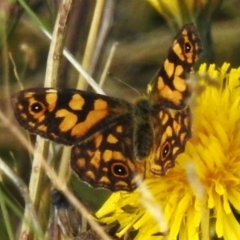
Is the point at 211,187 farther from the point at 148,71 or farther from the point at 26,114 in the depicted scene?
the point at 148,71

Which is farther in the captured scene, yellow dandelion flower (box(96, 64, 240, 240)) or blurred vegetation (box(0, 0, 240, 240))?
blurred vegetation (box(0, 0, 240, 240))

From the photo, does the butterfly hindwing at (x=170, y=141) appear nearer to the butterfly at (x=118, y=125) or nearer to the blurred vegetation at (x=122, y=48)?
the butterfly at (x=118, y=125)

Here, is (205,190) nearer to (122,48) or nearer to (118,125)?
(118,125)

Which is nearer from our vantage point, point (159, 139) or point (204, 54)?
point (159, 139)

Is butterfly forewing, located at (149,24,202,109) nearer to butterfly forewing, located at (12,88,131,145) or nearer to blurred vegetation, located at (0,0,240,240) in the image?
butterfly forewing, located at (12,88,131,145)

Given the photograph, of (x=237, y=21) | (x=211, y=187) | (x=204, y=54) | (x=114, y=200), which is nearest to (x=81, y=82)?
(x=204, y=54)

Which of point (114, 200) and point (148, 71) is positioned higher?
point (148, 71)

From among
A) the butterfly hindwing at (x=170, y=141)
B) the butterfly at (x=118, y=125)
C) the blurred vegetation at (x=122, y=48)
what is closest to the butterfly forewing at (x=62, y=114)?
the butterfly at (x=118, y=125)

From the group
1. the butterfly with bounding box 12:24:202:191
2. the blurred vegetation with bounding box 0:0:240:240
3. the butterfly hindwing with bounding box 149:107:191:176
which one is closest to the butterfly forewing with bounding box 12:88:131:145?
the butterfly with bounding box 12:24:202:191
